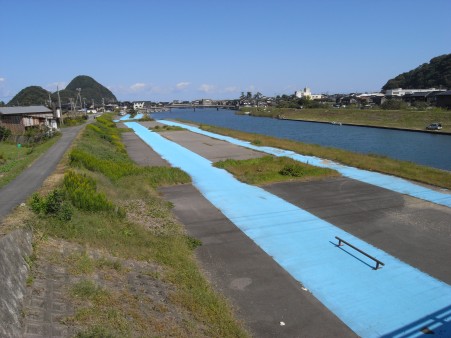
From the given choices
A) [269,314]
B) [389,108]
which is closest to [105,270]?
[269,314]

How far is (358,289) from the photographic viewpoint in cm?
889

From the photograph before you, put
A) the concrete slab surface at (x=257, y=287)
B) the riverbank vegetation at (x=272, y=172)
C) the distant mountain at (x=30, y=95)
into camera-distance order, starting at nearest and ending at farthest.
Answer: the concrete slab surface at (x=257, y=287)
the riverbank vegetation at (x=272, y=172)
the distant mountain at (x=30, y=95)

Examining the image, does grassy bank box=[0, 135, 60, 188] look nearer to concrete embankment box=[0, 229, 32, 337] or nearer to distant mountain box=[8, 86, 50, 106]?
concrete embankment box=[0, 229, 32, 337]

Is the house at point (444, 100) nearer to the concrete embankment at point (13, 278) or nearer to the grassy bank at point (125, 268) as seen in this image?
the grassy bank at point (125, 268)

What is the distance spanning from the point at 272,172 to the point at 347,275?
12983 millimetres

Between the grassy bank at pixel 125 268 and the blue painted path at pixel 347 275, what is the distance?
2583 millimetres

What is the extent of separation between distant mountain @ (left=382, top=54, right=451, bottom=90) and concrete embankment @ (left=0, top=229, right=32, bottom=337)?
14039 centimetres

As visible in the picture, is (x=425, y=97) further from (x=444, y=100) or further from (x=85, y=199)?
(x=85, y=199)

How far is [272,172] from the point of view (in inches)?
877

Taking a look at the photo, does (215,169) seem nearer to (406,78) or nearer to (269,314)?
(269,314)

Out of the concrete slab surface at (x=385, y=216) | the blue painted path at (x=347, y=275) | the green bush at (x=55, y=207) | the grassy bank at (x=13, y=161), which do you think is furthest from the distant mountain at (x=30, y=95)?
the blue painted path at (x=347, y=275)

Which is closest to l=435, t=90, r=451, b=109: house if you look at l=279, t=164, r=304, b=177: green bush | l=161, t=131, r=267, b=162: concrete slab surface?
l=161, t=131, r=267, b=162: concrete slab surface

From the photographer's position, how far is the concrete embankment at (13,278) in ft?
18.0

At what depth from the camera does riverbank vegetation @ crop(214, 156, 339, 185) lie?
20891 mm
